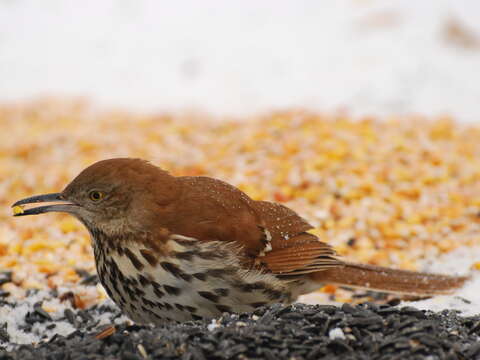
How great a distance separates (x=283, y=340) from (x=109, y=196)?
126 cm

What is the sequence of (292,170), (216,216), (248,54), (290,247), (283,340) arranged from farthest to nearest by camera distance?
(248,54), (292,170), (290,247), (216,216), (283,340)

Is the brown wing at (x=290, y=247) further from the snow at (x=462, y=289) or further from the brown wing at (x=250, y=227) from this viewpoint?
the snow at (x=462, y=289)

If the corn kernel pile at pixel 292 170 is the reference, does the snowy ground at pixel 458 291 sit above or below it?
below

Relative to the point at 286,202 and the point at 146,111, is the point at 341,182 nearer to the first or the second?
the point at 286,202

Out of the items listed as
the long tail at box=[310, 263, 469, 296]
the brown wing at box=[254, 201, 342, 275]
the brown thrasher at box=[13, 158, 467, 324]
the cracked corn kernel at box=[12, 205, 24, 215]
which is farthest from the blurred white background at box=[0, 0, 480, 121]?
the cracked corn kernel at box=[12, 205, 24, 215]

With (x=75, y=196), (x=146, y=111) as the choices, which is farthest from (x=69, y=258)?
(x=146, y=111)

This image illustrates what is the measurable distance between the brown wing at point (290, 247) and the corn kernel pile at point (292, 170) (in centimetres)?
70

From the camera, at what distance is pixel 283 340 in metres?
2.85

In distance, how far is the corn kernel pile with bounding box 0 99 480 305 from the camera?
16.3 ft

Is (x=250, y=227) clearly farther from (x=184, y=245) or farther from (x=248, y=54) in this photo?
(x=248, y=54)

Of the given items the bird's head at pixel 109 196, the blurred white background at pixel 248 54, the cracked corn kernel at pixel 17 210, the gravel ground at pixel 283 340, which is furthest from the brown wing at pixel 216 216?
the blurred white background at pixel 248 54

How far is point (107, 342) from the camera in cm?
291

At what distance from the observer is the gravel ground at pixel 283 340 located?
2775 millimetres

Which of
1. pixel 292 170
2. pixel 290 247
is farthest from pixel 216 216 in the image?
pixel 292 170
